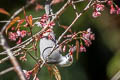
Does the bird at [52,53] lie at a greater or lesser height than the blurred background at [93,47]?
greater

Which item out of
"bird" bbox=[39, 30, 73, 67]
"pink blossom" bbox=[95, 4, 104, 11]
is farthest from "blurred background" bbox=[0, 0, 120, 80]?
"pink blossom" bbox=[95, 4, 104, 11]

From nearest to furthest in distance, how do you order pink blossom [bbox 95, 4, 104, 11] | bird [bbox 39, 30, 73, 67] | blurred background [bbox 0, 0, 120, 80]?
pink blossom [bbox 95, 4, 104, 11] < bird [bbox 39, 30, 73, 67] < blurred background [bbox 0, 0, 120, 80]

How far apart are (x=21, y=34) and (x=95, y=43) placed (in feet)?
7.59

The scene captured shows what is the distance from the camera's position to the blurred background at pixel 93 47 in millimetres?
3008

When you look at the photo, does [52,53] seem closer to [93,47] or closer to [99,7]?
[99,7]

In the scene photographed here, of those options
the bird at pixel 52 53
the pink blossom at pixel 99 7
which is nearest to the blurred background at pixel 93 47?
the bird at pixel 52 53

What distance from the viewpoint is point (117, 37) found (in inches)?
132

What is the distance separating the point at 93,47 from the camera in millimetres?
3436

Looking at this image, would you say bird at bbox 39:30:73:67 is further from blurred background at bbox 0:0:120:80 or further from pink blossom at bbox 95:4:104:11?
blurred background at bbox 0:0:120:80

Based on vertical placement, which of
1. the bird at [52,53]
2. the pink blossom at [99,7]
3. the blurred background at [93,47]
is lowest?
the blurred background at [93,47]

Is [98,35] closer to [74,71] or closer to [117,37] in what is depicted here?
[117,37]

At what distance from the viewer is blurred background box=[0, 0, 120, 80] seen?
3.01 meters

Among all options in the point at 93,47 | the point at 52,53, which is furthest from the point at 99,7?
the point at 93,47

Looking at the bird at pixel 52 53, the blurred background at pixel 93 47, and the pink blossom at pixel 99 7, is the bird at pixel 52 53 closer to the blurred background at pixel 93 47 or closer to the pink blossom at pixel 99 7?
the pink blossom at pixel 99 7
